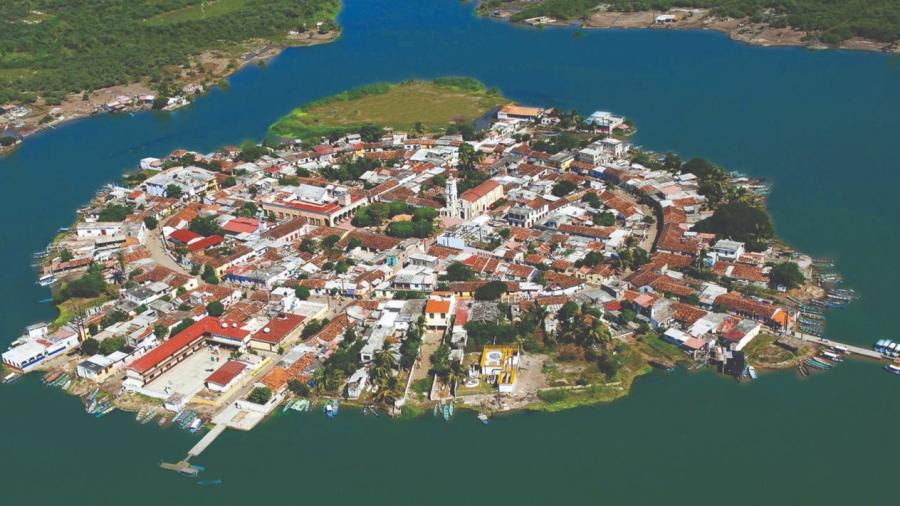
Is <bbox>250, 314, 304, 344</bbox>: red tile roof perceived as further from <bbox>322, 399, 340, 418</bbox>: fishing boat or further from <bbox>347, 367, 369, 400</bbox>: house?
<bbox>322, 399, 340, 418</bbox>: fishing boat

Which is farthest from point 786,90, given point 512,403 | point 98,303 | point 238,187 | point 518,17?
point 98,303

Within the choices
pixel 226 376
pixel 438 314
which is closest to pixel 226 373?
pixel 226 376

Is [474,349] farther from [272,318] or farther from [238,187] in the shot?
[238,187]

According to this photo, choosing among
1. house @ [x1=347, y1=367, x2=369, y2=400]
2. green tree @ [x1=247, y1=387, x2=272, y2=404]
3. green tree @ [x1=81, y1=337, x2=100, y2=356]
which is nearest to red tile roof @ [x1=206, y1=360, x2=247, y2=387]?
green tree @ [x1=247, y1=387, x2=272, y2=404]

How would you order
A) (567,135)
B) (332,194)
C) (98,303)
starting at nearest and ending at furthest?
(98,303), (332,194), (567,135)

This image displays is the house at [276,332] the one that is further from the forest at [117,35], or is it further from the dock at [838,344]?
the forest at [117,35]

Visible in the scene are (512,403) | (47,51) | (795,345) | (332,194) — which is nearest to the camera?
(512,403)

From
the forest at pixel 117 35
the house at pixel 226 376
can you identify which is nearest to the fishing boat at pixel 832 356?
the house at pixel 226 376

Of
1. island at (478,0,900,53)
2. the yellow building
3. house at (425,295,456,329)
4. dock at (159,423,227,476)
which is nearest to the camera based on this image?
dock at (159,423,227,476)
